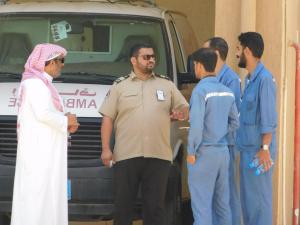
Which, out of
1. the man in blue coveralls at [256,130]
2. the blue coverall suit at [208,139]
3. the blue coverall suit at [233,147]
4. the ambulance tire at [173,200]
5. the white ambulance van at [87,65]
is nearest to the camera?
the blue coverall suit at [208,139]

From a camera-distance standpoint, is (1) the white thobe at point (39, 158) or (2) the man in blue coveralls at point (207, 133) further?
(2) the man in blue coveralls at point (207, 133)

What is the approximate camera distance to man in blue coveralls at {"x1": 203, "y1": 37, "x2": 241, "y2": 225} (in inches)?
257

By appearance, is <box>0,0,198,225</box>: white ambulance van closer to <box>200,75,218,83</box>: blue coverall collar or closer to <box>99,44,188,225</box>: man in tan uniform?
<box>99,44,188,225</box>: man in tan uniform

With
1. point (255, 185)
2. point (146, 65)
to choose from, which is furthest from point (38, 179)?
point (255, 185)

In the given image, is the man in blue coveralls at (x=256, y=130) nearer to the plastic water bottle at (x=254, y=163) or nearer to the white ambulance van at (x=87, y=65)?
the plastic water bottle at (x=254, y=163)

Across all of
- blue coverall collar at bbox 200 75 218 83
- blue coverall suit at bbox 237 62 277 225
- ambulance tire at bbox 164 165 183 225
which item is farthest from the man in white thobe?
blue coverall suit at bbox 237 62 277 225

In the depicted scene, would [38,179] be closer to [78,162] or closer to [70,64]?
[78,162]

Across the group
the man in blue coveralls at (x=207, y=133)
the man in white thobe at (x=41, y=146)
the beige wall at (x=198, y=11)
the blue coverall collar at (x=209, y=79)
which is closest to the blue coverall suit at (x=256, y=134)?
the man in blue coveralls at (x=207, y=133)

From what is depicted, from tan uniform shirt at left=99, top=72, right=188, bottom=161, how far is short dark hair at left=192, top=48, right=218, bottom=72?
1.83 feet

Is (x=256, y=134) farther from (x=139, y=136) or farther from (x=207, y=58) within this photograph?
(x=139, y=136)

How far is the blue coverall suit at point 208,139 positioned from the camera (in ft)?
20.2

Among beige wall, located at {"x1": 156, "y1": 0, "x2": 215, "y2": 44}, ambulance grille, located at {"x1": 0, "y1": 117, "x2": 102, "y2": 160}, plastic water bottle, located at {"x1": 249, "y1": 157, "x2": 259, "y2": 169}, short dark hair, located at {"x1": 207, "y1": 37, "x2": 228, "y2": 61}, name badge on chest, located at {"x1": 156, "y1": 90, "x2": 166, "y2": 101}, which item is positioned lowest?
plastic water bottle, located at {"x1": 249, "y1": 157, "x2": 259, "y2": 169}

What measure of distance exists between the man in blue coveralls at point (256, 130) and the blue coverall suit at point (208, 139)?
0.24 metres

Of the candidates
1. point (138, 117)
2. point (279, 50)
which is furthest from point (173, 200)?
point (279, 50)
